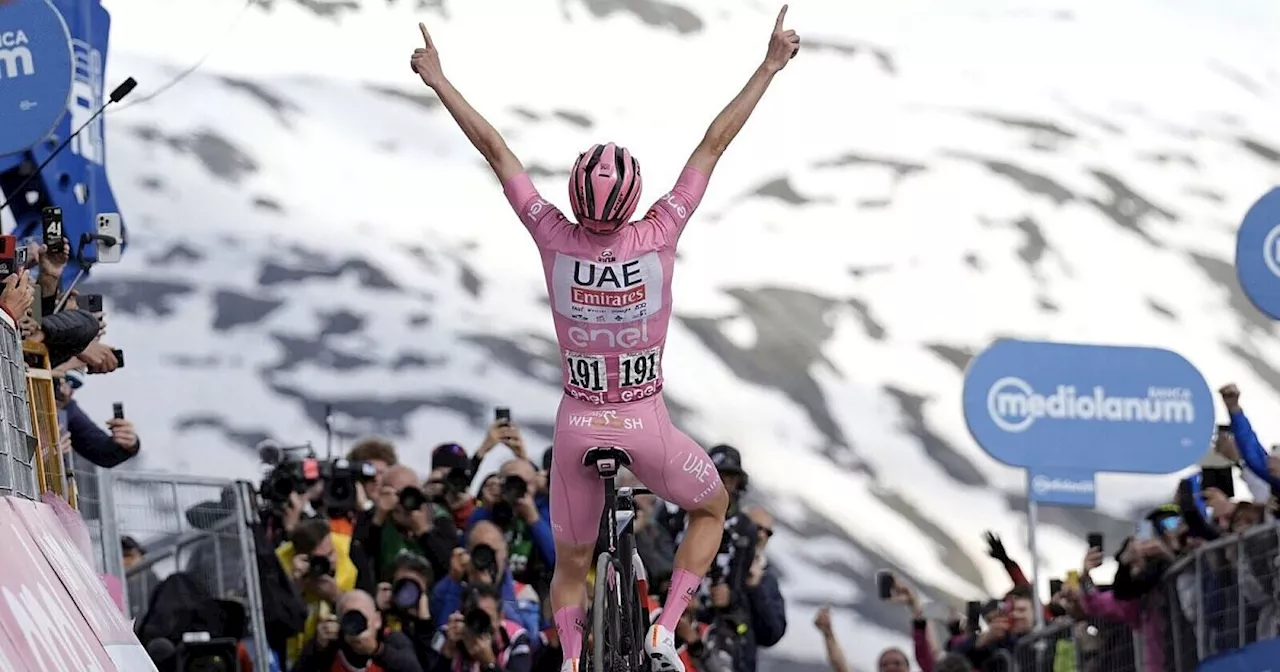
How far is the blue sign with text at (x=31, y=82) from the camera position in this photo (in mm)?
11484

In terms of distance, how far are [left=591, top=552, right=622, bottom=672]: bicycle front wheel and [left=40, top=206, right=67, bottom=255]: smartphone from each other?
3032 mm

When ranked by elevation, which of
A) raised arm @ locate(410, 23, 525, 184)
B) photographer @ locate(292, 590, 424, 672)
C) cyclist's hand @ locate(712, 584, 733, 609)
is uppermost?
raised arm @ locate(410, 23, 525, 184)

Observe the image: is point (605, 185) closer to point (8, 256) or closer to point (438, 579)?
point (8, 256)

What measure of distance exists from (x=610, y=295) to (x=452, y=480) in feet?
17.2

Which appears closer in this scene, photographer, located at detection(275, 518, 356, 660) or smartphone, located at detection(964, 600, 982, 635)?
photographer, located at detection(275, 518, 356, 660)

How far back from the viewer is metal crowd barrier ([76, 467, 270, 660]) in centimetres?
1334

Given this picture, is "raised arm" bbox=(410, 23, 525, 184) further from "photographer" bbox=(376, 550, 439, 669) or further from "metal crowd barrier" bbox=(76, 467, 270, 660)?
"photographer" bbox=(376, 550, 439, 669)

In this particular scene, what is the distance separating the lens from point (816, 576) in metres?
26.9

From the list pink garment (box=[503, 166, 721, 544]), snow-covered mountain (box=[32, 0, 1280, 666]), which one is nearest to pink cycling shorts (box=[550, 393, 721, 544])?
pink garment (box=[503, 166, 721, 544])

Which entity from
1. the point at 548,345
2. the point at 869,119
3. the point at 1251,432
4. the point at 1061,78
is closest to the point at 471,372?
the point at 548,345

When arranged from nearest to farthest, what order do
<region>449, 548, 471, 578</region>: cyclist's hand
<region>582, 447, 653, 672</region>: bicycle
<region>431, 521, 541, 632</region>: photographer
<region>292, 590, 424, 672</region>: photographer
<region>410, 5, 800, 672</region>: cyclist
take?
<region>582, 447, 653, 672</region>: bicycle
<region>410, 5, 800, 672</region>: cyclist
<region>292, 590, 424, 672</region>: photographer
<region>431, 521, 541, 632</region>: photographer
<region>449, 548, 471, 578</region>: cyclist's hand

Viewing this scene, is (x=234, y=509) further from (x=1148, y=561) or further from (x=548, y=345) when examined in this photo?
(x=548, y=345)

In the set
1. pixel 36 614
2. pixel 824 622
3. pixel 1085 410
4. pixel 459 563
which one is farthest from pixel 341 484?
pixel 36 614

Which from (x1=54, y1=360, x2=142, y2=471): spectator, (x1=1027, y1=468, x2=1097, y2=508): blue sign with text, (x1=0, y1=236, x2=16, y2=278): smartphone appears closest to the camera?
(x1=0, y1=236, x2=16, y2=278): smartphone
